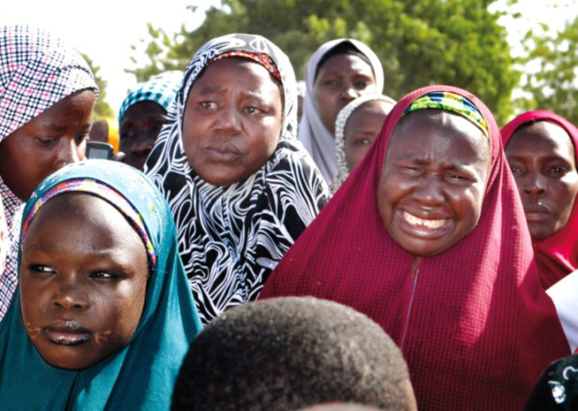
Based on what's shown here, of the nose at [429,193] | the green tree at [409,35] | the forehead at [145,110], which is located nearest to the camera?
the nose at [429,193]

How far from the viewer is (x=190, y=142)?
3.65m

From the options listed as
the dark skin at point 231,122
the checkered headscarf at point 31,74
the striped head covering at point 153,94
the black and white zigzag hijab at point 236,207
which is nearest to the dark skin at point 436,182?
the black and white zigzag hijab at point 236,207

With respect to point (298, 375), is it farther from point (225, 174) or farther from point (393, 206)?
point (225, 174)

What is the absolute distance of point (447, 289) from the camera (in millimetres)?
2904

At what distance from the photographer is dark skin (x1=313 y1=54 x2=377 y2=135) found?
6.13 metres

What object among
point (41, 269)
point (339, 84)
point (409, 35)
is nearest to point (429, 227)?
point (41, 269)

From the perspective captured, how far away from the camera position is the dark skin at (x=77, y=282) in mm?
2342

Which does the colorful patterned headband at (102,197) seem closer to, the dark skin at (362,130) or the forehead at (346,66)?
the dark skin at (362,130)

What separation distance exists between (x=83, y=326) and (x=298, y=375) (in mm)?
1194

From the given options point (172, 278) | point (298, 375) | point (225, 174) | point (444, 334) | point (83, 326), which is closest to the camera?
point (298, 375)

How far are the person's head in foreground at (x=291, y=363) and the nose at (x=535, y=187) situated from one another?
2731 millimetres

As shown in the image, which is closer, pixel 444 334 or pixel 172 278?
pixel 172 278

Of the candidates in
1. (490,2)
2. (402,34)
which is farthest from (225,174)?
(490,2)

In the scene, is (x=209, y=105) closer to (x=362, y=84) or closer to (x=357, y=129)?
(x=357, y=129)
